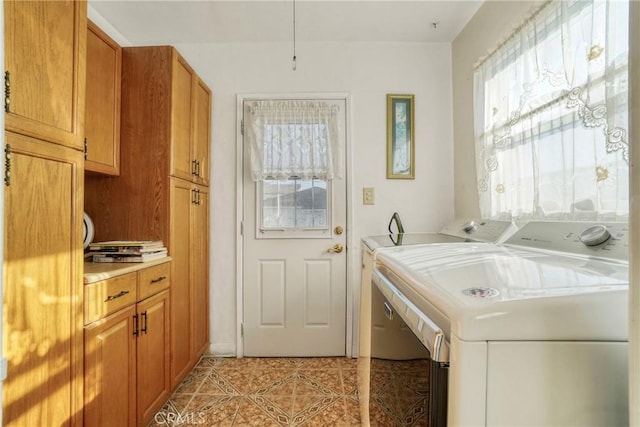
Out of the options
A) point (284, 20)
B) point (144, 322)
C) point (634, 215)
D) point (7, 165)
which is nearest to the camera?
point (634, 215)

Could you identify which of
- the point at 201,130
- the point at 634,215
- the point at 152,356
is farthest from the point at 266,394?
the point at 634,215


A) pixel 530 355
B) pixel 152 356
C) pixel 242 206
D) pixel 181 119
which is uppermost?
pixel 181 119

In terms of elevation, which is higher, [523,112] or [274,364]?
[523,112]

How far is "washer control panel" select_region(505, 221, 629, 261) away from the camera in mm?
833

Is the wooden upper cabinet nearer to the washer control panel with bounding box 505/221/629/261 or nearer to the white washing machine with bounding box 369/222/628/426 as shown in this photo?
the white washing machine with bounding box 369/222/628/426

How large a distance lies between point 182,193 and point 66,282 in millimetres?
895

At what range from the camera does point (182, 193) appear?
1884 millimetres

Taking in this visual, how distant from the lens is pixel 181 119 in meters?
1.87

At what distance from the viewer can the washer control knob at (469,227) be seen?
171cm

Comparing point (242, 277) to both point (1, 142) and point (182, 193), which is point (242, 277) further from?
point (1, 142)

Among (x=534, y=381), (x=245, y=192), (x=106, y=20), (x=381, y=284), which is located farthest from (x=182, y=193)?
(x=534, y=381)

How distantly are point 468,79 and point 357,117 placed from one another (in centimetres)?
81

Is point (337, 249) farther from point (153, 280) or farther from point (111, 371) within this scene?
point (111, 371)

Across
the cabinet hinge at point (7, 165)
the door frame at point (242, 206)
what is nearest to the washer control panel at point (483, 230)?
the door frame at point (242, 206)
